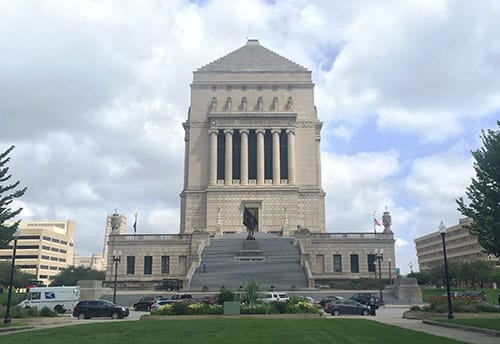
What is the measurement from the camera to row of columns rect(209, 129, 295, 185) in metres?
81.1

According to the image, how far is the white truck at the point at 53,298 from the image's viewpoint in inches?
1729

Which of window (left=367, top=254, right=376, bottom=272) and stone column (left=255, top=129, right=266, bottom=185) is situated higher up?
stone column (left=255, top=129, right=266, bottom=185)

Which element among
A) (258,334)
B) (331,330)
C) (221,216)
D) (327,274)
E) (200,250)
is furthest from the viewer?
(221,216)

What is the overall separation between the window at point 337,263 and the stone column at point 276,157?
16797mm

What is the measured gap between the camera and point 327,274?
67688 mm

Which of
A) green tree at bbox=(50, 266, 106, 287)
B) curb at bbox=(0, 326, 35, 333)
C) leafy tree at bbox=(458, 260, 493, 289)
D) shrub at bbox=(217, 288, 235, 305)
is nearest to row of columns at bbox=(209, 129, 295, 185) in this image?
green tree at bbox=(50, 266, 106, 287)

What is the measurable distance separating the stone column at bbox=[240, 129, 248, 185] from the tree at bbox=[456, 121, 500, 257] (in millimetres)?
56225

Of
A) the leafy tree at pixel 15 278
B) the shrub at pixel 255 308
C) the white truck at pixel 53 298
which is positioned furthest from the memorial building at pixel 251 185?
the shrub at pixel 255 308

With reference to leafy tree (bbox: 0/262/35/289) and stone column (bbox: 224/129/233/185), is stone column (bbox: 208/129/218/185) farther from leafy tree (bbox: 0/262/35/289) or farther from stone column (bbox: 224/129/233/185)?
leafy tree (bbox: 0/262/35/289)

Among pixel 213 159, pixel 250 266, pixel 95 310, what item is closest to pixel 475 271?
pixel 250 266

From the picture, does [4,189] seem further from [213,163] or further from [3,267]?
[3,267]

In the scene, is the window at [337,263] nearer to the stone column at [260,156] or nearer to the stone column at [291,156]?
the stone column at [291,156]

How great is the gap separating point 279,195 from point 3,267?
1964 inches

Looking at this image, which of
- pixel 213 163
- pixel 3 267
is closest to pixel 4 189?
pixel 213 163
